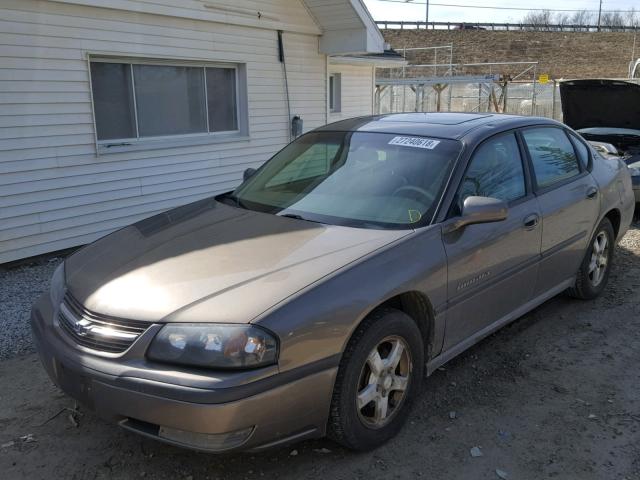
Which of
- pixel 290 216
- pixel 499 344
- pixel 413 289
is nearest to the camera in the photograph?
pixel 413 289

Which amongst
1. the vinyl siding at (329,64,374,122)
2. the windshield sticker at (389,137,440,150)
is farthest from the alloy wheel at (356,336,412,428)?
the vinyl siding at (329,64,374,122)

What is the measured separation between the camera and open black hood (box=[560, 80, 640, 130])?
8.04m

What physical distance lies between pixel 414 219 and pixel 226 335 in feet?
4.48

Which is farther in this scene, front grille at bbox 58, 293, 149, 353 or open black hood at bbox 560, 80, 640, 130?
open black hood at bbox 560, 80, 640, 130

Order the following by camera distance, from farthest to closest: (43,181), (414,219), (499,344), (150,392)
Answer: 1. (43,181)
2. (499,344)
3. (414,219)
4. (150,392)

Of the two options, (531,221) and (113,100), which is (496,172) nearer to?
(531,221)

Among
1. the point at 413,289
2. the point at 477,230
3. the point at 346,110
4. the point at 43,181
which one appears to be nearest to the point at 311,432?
the point at 413,289

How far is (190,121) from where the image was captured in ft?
27.7

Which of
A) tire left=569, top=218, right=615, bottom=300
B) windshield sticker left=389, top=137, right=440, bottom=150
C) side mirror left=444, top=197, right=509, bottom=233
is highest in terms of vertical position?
windshield sticker left=389, top=137, right=440, bottom=150

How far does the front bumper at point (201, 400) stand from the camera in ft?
7.75

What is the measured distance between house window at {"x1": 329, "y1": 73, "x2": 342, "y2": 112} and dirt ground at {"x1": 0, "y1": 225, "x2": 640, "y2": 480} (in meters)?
8.69

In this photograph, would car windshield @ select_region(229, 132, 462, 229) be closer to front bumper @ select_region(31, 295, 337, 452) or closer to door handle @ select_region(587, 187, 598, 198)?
front bumper @ select_region(31, 295, 337, 452)

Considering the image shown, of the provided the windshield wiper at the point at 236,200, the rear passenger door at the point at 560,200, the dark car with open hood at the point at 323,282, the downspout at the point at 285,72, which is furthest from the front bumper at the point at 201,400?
the downspout at the point at 285,72

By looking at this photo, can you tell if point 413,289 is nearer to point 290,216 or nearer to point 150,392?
point 290,216
